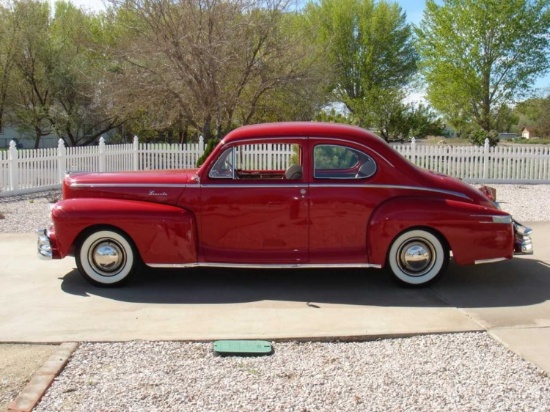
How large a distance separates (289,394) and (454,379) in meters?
1.13

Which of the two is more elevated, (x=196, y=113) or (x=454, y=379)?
(x=196, y=113)

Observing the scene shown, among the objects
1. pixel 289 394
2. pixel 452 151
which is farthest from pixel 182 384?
pixel 452 151

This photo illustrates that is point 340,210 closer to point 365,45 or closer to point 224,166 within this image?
point 224,166

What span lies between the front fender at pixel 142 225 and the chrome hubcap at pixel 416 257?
212 cm

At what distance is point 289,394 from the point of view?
150 inches

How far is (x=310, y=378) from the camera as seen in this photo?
13.3 feet

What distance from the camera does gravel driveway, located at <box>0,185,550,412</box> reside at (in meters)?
3.68

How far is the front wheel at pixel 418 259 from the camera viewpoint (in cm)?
611

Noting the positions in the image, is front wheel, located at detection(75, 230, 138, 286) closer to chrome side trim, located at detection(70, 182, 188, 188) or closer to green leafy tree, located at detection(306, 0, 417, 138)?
chrome side trim, located at detection(70, 182, 188, 188)

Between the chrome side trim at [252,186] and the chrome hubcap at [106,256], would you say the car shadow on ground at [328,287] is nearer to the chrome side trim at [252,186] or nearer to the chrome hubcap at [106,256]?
the chrome hubcap at [106,256]

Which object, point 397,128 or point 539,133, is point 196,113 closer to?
point 397,128

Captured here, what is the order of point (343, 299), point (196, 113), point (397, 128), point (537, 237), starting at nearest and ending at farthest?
point (343, 299)
point (537, 237)
point (196, 113)
point (397, 128)

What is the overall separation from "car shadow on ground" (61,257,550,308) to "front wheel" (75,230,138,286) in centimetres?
13

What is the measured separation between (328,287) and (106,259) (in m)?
2.32
